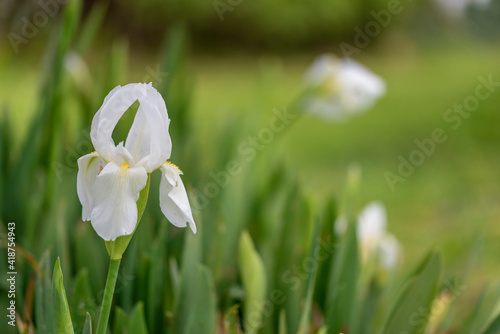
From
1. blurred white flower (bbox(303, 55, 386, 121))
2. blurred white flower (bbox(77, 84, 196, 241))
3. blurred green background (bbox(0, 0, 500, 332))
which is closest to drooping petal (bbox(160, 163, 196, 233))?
blurred white flower (bbox(77, 84, 196, 241))

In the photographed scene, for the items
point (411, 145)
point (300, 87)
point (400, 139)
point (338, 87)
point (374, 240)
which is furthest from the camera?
point (300, 87)

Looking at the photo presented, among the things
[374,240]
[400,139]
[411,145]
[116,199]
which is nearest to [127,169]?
[116,199]

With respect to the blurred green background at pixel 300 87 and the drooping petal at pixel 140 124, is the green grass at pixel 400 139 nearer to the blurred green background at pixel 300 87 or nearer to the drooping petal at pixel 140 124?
the blurred green background at pixel 300 87

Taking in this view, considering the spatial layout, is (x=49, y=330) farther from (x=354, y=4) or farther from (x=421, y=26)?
(x=421, y=26)

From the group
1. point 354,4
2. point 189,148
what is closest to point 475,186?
point 189,148

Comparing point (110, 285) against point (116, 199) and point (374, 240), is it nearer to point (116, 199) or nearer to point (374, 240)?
point (116, 199)

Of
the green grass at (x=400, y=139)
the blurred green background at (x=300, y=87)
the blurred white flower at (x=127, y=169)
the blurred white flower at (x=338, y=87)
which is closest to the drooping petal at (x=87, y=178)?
the blurred white flower at (x=127, y=169)
